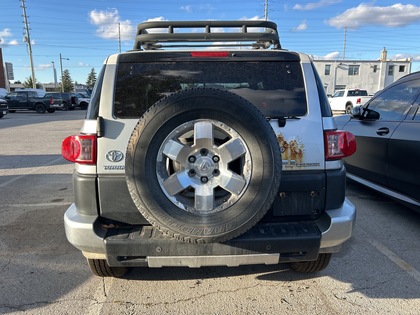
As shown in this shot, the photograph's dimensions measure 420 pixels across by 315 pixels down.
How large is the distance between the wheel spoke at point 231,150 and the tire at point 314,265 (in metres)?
1.28

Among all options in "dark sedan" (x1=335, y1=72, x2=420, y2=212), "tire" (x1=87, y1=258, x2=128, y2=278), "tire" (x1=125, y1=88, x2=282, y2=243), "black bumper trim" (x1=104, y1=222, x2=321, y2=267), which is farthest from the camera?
"dark sedan" (x1=335, y1=72, x2=420, y2=212)

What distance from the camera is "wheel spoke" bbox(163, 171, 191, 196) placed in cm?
221

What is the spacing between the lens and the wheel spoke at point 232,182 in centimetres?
220

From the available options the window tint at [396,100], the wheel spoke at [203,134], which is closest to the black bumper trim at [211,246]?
the wheel spoke at [203,134]

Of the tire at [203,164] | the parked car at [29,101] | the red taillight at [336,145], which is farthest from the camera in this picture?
the parked car at [29,101]

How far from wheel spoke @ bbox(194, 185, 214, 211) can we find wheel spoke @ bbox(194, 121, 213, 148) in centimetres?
28

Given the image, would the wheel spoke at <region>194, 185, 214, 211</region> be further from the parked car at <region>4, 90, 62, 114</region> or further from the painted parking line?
the parked car at <region>4, 90, 62, 114</region>

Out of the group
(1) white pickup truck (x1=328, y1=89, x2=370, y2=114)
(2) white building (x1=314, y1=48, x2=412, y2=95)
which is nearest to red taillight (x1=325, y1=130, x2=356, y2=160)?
(1) white pickup truck (x1=328, y1=89, x2=370, y2=114)

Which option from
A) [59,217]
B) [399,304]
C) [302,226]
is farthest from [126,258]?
[59,217]

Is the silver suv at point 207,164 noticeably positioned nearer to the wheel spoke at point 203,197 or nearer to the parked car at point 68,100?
the wheel spoke at point 203,197

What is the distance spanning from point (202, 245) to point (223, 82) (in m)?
1.23

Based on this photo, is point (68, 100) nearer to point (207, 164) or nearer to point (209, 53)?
point (209, 53)

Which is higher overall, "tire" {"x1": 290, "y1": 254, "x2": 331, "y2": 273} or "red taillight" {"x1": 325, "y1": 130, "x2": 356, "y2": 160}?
"red taillight" {"x1": 325, "y1": 130, "x2": 356, "y2": 160}

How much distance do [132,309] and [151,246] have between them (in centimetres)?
62
